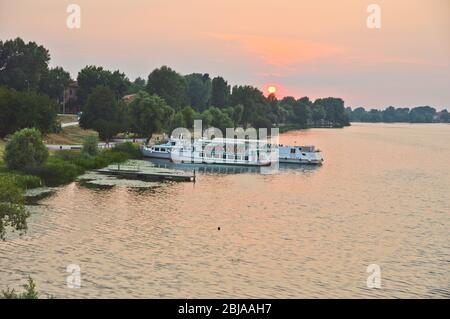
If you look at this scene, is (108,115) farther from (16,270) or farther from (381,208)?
(16,270)

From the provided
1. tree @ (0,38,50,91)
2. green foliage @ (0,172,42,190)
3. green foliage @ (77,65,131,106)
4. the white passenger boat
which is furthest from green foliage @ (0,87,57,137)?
green foliage @ (77,65,131,106)

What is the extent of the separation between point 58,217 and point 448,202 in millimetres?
50827

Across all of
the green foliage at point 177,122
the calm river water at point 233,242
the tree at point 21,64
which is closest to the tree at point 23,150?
the calm river water at point 233,242

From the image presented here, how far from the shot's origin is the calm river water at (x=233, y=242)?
36.8 metres

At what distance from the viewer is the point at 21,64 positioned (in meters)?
148

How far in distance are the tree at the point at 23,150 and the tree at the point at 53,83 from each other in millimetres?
91077

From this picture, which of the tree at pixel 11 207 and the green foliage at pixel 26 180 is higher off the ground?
the tree at pixel 11 207

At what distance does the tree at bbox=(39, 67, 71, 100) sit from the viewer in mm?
157625

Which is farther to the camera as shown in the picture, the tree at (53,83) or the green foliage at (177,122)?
the tree at (53,83)

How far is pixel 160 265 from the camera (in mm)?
40281

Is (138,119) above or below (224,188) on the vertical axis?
above

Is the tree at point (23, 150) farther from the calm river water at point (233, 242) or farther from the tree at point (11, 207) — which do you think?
the tree at point (11, 207)

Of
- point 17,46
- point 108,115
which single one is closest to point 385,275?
point 108,115

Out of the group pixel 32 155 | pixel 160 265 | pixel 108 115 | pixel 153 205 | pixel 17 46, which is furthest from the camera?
pixel 17 46
